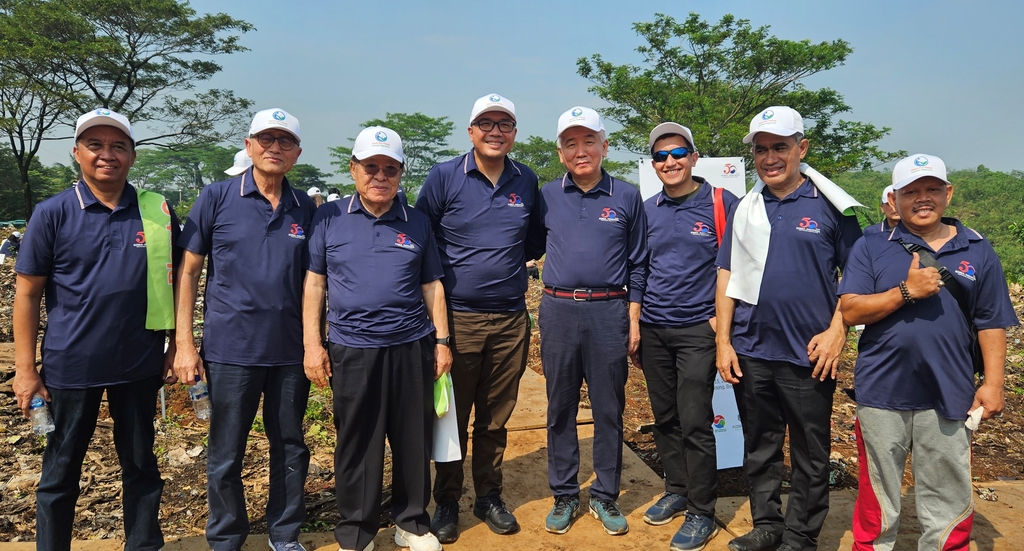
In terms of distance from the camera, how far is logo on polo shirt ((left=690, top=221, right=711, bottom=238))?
12.1 feet

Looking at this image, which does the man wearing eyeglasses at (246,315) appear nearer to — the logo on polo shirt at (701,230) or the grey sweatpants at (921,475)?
the logo on polo shirt at (701,230)

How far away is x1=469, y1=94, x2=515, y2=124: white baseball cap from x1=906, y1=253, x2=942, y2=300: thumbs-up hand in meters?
2.06

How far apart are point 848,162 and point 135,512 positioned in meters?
19.9

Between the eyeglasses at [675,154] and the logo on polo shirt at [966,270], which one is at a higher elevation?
the eyeglasses at [675,154]

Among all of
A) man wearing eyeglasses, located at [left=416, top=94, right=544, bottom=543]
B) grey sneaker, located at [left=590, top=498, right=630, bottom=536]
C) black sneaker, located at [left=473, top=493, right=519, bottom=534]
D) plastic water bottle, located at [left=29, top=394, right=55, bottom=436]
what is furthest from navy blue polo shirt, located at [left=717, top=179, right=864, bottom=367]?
plastic water bottle, located at [left=29, top=394, right=55, bottom=436]

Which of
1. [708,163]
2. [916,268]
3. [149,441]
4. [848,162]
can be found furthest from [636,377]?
[848,162]

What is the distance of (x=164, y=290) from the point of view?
3.20 meters

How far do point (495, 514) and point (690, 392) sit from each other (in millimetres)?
1240

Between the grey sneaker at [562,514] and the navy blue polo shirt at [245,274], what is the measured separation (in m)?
1.62

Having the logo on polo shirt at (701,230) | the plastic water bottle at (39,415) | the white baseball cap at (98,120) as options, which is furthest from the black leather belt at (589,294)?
the plastic water bottle at (39,415)

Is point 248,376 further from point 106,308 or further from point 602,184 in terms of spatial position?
point 602,184

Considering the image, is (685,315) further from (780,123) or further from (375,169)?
(375,169)

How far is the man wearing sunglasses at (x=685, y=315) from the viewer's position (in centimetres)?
363

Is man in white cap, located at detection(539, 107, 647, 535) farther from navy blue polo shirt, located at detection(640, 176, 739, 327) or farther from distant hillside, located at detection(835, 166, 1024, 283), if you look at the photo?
distant hillside, located at detection(835, 166, 1024, 283)
